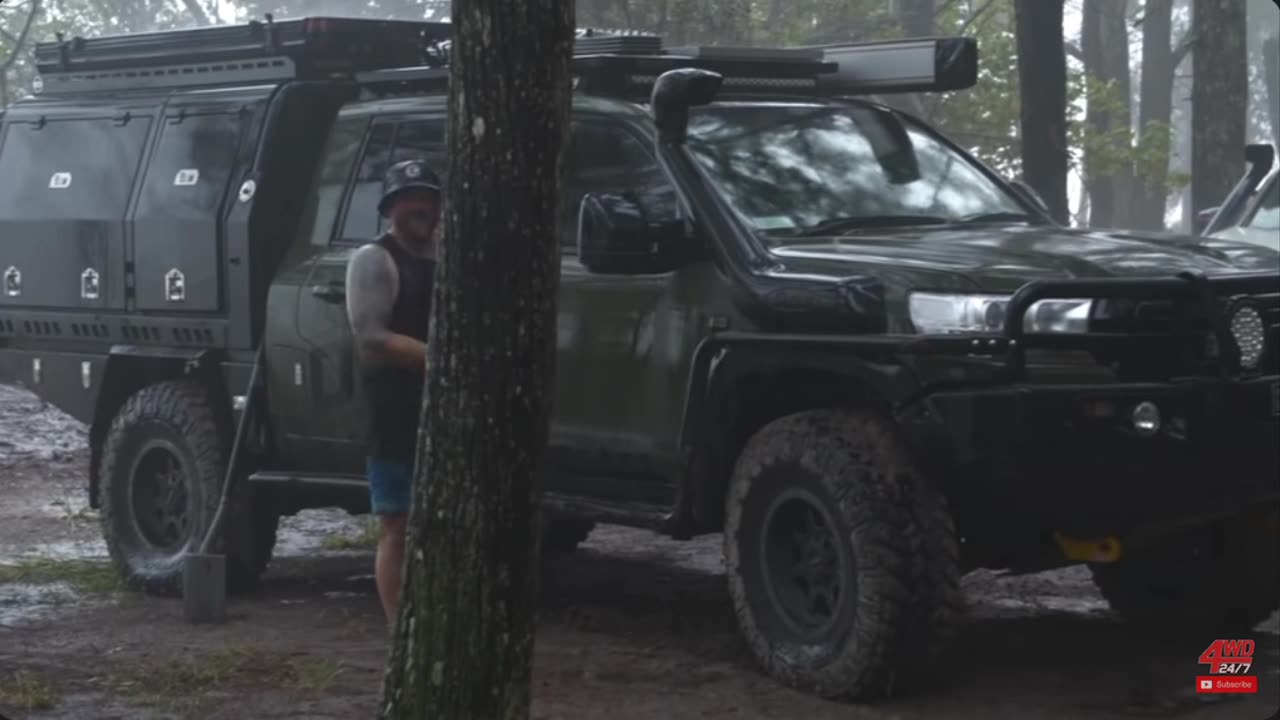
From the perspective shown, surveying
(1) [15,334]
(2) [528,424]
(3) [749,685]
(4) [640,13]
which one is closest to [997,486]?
(3) [749,685]

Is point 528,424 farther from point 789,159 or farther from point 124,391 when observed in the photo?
point 124,391

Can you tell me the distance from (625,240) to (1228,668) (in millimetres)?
2535

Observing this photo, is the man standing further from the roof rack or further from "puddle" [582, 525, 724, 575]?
"puddle" [582, 525, 724, 575]

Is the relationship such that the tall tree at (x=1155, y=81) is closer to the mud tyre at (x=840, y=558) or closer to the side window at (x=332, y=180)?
the side window at (x=332, y=180)

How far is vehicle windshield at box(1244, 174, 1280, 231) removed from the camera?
1128 centimetres

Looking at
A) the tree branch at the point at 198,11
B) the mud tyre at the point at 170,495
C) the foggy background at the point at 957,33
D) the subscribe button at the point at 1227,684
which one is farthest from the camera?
the tree branch at the point at 198,11

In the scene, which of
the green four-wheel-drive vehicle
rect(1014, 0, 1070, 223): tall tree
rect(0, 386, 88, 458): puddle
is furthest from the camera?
rect(0, 386, 88, 458): puddle

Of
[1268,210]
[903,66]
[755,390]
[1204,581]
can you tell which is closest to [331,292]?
[755,390]

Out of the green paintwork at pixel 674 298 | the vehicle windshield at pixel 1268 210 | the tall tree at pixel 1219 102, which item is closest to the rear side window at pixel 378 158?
the green paintwork at pixel 674 298

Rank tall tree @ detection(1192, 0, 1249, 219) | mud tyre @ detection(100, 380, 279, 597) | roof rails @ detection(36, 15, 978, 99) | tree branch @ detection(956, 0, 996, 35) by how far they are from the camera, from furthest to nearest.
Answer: tree branch @ detection(956, 0, 996, 35) < tall tree @ detection(1192, 0, 1249, 219) < mud tyre @ detection(100, 380, 279, 597) < roof rails @ detection(36, 15, 978, 99)

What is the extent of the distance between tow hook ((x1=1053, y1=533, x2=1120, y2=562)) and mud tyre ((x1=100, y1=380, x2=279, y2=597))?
3.85 meters

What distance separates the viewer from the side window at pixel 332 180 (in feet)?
28.1

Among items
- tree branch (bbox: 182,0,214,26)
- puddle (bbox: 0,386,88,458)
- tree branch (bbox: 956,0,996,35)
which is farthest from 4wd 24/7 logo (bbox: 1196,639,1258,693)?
tree branch (bbox: 182,0,214,26)

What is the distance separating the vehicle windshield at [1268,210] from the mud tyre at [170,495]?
5.74 meters
